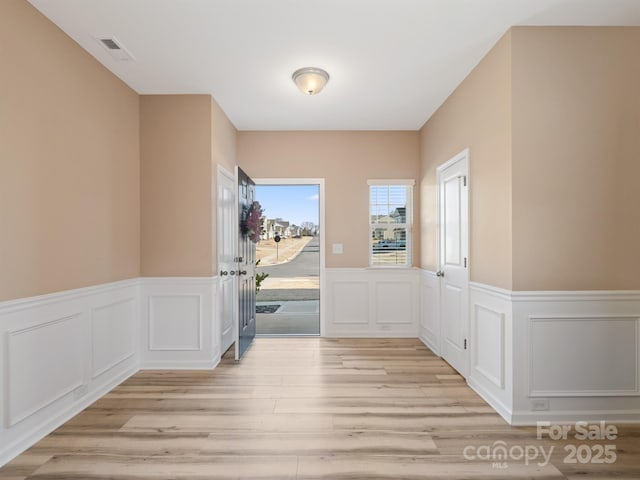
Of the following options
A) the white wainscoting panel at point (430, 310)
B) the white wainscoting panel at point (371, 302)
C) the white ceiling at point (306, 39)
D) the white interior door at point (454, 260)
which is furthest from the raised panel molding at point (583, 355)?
the white wainscoting panel at point (371, 302)

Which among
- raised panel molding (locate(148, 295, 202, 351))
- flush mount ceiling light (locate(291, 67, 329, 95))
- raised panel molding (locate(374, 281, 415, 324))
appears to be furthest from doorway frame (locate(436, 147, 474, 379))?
raised panel molding (locate(148, 295, 202, 351))

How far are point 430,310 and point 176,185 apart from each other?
10.5 ft

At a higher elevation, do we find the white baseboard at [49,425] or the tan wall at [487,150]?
the tan wall at [487,150]

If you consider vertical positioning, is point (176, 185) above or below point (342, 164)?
below

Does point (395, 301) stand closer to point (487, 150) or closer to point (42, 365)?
point (487, 150)

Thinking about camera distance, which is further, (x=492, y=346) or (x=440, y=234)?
(x=440, y=234)

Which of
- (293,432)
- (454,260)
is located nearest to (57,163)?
Answer: (293,432)

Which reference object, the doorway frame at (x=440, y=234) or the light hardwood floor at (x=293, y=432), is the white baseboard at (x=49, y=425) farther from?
the doorway frame at (x=440, y=234)

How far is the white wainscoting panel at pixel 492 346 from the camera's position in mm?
2521

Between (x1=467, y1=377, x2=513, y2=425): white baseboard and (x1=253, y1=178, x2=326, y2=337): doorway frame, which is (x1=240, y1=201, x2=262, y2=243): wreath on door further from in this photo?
(x1=467, y1=377, x2=513, y2=425): white baseboard

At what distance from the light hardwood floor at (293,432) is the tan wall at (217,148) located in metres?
1.33

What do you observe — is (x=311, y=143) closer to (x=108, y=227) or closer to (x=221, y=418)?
(x=108, y=227)

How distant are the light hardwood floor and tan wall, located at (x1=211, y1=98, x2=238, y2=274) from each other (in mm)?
1325

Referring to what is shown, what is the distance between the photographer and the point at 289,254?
9359 millimetres
